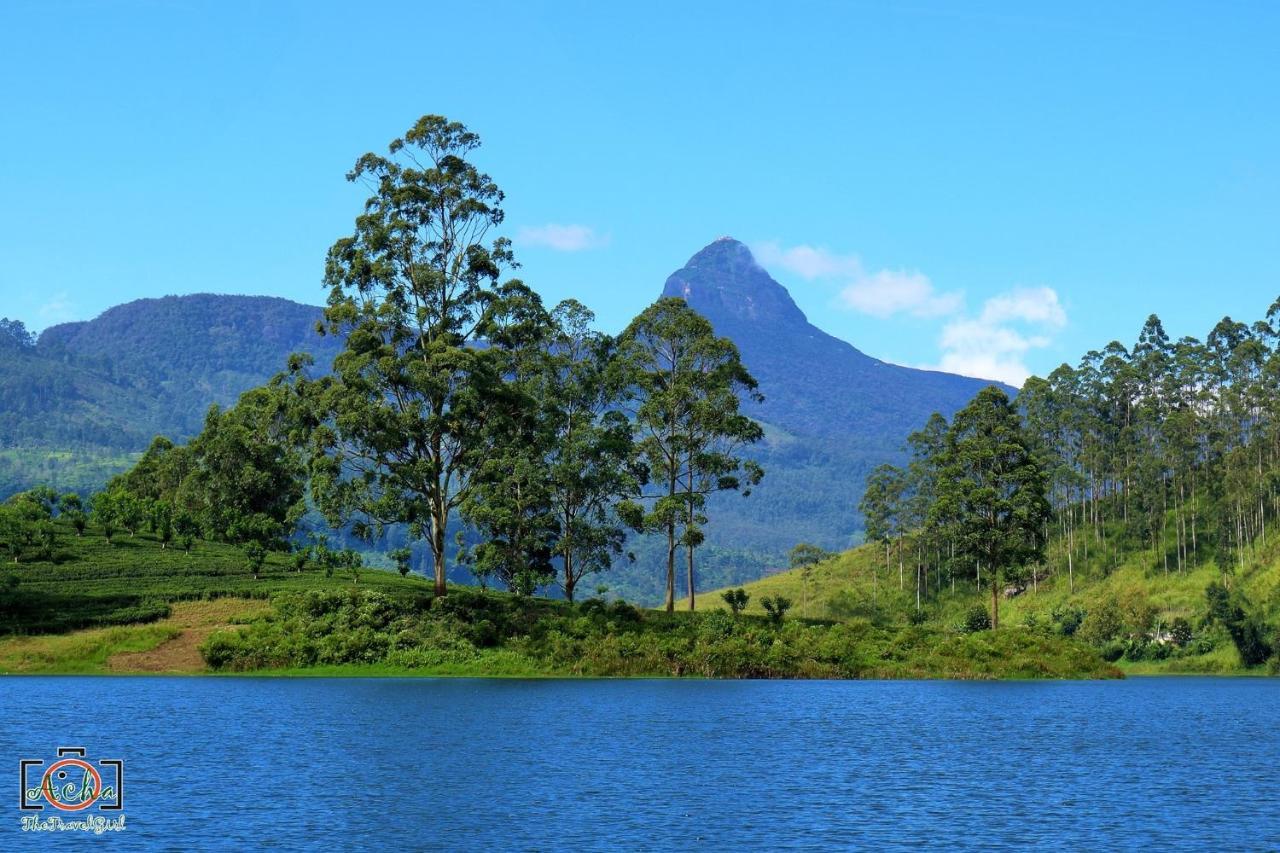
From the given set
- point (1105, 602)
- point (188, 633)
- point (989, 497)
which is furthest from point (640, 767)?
point (1105, 602)

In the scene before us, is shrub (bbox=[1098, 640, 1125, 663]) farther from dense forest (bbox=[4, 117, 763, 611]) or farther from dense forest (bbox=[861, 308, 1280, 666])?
dense forest (bbox=[4, 117, 763, 611])

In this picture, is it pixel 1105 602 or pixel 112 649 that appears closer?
pixel 112 649

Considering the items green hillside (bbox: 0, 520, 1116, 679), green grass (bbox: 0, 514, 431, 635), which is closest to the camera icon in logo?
green hillside (bbox: 0, 520, 1116, 679)

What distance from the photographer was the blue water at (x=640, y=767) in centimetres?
3181

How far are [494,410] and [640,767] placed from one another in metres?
48.5

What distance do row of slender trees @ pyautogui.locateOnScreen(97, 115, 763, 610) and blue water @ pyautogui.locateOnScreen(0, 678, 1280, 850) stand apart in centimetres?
1896

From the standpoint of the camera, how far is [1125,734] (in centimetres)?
5538

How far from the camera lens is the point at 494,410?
88812 mm

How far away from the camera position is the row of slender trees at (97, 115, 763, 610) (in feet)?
283

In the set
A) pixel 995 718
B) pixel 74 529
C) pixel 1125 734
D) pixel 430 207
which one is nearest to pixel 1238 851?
pixel 1125 734

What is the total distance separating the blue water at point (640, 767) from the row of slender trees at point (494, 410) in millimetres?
18963

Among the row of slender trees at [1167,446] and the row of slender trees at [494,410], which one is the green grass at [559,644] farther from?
the row of slender trees at [1167,446]

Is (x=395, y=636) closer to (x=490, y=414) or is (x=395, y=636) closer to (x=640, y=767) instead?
(x=490, y=414)

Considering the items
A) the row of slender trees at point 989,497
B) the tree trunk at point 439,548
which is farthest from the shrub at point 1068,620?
the tree trunk at point 439,548
